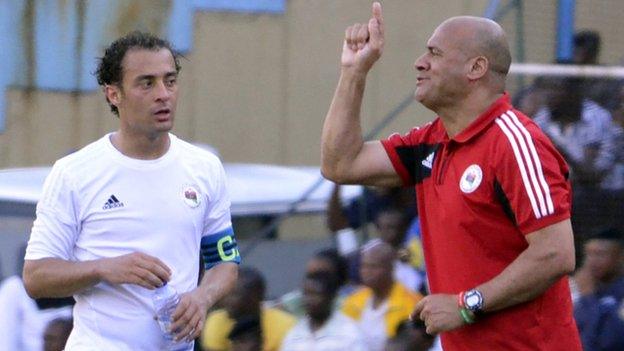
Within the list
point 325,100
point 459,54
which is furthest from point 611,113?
point 459,54

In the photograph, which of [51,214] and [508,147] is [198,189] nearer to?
[51,214]

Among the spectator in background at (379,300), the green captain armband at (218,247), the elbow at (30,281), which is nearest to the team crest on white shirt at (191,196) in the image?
the green captain armband at (218,247)

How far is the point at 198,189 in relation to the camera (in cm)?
472

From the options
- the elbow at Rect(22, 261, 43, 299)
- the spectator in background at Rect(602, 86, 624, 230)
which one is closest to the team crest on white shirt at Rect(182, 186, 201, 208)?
the elbow at Rect(22, 261, 43, 299)

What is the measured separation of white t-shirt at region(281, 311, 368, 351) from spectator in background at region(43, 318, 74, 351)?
3.79ft

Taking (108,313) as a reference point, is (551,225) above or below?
above

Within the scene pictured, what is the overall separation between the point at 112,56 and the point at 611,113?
3.21 metres

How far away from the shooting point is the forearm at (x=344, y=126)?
15.4ft

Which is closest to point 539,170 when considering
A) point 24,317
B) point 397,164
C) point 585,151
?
point 397,164

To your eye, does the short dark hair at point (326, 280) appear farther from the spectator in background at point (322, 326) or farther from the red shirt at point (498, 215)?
the red shirt at point (498, 215)

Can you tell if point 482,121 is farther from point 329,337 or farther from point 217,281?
point 329,337

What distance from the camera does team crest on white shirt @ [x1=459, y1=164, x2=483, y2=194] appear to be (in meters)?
4.28

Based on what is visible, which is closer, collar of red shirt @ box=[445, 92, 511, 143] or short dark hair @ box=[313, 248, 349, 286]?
collar of red shirt @ box=[445, 92, 511, 143]

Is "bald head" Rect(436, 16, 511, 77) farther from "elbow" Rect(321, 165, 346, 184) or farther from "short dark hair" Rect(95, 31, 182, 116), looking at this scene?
"short dark hair" Rect(95, 31, 182, 116)
